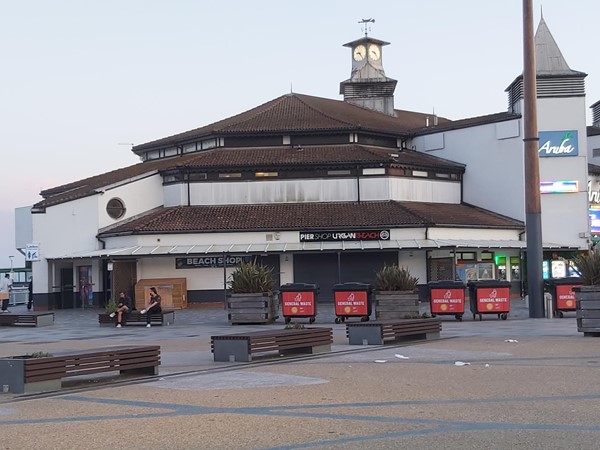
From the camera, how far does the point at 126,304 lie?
99.5ft

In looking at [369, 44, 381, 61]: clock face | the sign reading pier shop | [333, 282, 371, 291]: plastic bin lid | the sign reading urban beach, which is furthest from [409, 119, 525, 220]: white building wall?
[369, 44, 381, 61]: clock face

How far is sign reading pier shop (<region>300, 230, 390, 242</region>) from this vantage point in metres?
42.8

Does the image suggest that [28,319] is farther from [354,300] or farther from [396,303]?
[396,303]

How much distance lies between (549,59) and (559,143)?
194 inches

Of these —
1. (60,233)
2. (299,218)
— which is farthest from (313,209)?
(60,233)

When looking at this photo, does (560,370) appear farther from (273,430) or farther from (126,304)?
(126,304)

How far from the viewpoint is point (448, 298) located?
2828 cm

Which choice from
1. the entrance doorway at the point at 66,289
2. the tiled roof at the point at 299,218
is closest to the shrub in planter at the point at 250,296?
the tiled roof at the point at 299,218

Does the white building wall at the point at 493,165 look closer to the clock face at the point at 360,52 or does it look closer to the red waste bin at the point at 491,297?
the red waste bin at the point at 491,297

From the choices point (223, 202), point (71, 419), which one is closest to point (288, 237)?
point (223, 202)

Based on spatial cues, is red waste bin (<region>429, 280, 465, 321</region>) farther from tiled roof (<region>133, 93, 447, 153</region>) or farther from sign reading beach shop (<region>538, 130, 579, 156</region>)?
tiled roof (<region>133, 93, 447, 153</region>)

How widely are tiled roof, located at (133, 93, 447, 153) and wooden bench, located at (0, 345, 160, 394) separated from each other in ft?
118

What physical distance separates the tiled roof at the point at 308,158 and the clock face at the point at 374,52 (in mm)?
23336

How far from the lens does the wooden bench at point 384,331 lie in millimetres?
19375
